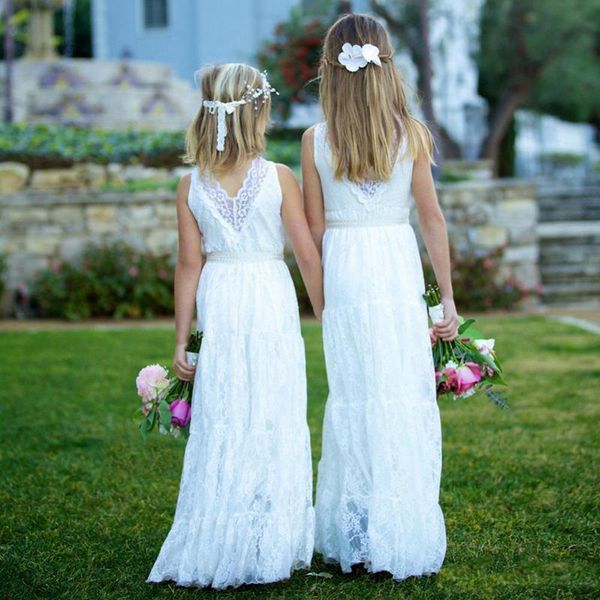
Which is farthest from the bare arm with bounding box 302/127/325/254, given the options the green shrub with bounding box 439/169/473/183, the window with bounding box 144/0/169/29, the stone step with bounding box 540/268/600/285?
the window with bounding box 144/0/169/29

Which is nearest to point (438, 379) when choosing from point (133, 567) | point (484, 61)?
point (133, 567)

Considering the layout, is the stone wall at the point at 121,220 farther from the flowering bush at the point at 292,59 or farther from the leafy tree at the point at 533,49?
the leafy tree at the point at 533,49

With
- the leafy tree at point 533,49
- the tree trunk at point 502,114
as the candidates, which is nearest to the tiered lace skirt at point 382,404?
the leafy tree at point 533,49

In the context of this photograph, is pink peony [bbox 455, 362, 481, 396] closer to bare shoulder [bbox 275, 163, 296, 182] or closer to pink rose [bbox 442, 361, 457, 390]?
pink rose [bbox 442, 361, 457, 390]

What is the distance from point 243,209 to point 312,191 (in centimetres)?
26

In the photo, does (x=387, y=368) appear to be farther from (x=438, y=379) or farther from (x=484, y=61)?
(x=484, y=61)

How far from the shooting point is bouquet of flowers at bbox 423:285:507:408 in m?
3.65

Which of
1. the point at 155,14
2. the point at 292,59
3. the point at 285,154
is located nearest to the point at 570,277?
the point at 285,154

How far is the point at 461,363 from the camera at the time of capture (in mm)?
3695

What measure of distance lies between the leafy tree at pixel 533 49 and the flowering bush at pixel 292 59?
3.34m

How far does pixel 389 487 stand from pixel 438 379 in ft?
1.38

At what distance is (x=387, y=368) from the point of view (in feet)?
11.6

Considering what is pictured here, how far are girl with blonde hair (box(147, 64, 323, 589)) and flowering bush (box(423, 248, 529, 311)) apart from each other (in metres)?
7.12

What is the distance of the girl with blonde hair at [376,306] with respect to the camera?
3.50 meters
